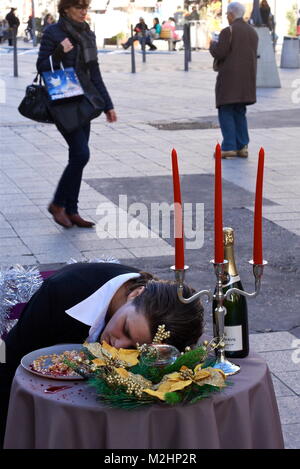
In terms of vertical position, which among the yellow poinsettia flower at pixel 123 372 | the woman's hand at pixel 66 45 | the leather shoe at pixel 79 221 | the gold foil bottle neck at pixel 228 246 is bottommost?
the leather shoe at pixel 79 221

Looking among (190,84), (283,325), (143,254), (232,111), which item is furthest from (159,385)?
(190,84)

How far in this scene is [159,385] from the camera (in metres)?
2.66

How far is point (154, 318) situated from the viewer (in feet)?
9.37

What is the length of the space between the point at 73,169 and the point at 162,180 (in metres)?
2.39

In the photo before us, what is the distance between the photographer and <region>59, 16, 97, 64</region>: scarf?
7410mm

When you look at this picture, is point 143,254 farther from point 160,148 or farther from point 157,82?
point 157,82

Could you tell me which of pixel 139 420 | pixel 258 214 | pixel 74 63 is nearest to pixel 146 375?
pixel 139 420

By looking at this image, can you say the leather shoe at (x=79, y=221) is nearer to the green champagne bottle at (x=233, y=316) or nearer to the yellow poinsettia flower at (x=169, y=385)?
the green champagne bottle at (x=233, y=316)

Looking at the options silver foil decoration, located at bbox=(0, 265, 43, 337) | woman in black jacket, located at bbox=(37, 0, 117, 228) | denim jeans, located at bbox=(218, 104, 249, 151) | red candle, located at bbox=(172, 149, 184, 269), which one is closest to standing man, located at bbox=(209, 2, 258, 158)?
denim jeans, located at bbox=(218, 104, 249, 151)

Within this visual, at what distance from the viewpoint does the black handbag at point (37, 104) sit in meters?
7.52

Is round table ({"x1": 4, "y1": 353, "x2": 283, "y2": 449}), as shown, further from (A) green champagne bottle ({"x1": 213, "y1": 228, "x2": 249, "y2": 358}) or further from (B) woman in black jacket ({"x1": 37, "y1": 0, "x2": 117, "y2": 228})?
(B) woman in black jacket ({"x1": 37, "y1": 0, "x2": 117, "y2": 228})

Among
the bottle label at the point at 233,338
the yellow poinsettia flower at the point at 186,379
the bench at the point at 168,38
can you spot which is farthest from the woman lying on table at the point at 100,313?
the bench at the point at 168,38

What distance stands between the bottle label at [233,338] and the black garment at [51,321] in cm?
47
